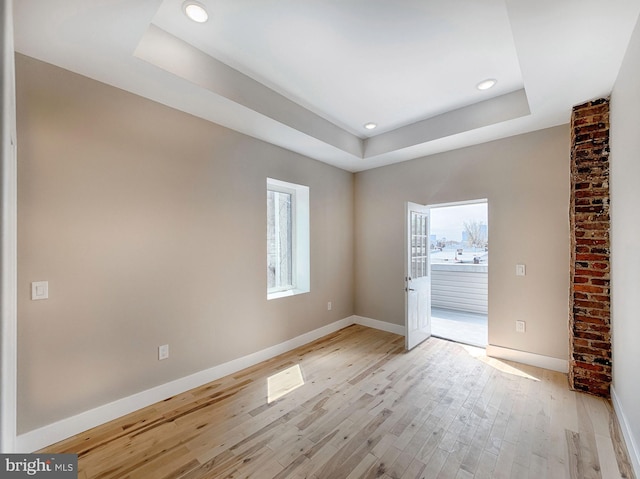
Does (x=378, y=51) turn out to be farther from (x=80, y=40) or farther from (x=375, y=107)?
(x=80, y=40)

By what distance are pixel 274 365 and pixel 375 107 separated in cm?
313

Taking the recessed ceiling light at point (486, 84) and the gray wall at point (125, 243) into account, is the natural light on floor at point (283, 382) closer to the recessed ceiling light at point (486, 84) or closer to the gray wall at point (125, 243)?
the gray wall at point (125, 243)

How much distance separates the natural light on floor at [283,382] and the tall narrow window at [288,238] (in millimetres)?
1003

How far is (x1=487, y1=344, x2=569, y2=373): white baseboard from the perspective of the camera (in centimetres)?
287

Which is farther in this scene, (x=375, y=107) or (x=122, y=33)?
(x=375, y=107)

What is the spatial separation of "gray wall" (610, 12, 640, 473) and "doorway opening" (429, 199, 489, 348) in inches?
89.2

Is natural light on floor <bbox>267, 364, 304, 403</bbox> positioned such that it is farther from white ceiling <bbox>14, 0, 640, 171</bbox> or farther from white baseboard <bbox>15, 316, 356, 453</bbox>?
white ceiling <bbox>14, 0, 640, 171</bbox>

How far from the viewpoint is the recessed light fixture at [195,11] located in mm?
1721

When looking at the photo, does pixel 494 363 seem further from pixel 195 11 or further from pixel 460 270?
pixel 195 11

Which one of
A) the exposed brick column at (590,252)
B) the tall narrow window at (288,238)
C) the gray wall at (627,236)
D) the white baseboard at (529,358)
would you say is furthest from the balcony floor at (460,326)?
the tall narrow window at (288,238)

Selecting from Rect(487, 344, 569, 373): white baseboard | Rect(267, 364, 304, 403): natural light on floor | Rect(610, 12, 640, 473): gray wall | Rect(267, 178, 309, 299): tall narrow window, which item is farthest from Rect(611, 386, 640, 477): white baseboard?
Rect(267, 178, 309, 299): tall narrow window

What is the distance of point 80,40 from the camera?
5.51 feet

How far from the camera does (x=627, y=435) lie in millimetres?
1832

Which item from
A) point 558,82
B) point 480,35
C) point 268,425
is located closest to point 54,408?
point 268,425
